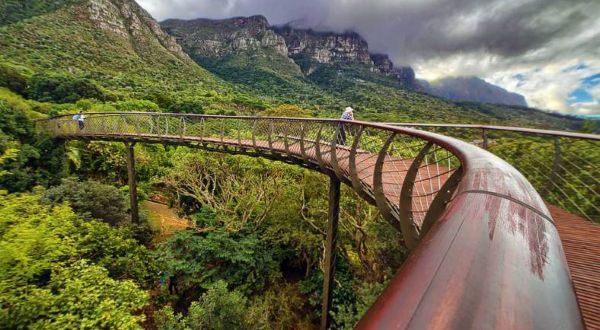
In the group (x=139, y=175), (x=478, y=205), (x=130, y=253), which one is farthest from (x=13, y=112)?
(x=478, y=205)

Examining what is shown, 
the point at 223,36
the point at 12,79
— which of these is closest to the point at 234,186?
the point at 12,79

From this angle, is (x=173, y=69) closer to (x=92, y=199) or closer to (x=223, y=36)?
(x=92, y=199)

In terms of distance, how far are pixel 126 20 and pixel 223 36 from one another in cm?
5956

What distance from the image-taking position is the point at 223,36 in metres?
125

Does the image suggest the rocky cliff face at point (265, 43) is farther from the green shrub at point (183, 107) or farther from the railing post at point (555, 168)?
the railing post at point (555, 168)

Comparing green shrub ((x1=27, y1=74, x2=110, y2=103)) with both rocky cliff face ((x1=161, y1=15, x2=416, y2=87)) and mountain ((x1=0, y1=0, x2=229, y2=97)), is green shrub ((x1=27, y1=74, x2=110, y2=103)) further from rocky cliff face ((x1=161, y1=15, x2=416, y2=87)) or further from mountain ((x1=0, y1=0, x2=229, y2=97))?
rocky cliff face ((x1=161, y1=15, x2=416, y2=87))

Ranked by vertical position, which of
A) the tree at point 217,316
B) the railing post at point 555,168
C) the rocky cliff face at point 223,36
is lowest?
the tree at point 217,316

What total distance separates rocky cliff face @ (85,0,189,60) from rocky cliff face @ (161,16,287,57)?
32435 mm

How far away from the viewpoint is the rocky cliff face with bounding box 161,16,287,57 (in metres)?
115

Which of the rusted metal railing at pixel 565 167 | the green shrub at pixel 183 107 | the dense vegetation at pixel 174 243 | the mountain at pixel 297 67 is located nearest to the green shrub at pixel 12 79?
the dense vegetation at pixel 174 243

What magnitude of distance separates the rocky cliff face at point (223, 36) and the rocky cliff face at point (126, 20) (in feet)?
106

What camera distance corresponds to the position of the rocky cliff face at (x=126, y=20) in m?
58.9

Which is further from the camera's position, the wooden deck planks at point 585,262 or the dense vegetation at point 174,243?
the dense vegetation at point 174,243

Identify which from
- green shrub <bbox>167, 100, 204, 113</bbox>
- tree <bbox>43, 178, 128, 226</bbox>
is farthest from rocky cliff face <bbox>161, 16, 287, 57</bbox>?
tree <bbox>43, 178, 128, 226</bbox>
